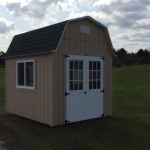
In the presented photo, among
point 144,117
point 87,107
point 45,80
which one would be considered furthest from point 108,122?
point 45,80

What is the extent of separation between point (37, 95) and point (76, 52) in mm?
1869

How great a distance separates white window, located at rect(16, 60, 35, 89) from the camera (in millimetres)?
8421

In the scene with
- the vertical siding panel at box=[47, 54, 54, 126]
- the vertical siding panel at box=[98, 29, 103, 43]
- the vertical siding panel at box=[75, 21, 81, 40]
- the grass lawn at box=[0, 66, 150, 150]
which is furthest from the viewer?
the vertical siding panel at box=[98, 29, 103, 43]

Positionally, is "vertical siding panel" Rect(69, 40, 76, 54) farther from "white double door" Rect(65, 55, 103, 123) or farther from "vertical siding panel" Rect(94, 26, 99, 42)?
"vertical siding panel" Rect(94, 26, 99, 42)

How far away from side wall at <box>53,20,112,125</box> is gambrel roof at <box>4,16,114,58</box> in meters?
0.19

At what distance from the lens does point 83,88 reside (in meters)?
8.24

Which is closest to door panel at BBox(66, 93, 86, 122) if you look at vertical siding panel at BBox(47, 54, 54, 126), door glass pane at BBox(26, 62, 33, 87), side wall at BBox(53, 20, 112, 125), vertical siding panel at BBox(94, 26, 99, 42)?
side wall at BBox(53, 20, 112, 125)

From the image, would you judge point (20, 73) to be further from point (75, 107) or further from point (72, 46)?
point (75, 107)

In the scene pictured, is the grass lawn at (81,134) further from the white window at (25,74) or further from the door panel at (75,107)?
the white window at (25,74)

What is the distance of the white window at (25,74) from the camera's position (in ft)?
27.6

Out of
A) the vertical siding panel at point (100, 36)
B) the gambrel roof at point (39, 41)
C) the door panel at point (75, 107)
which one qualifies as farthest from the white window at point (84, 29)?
the door panel at point (75, 107)

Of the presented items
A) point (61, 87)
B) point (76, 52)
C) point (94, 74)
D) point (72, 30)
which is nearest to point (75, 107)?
point (61, 87)

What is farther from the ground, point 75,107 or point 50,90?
point 50,90

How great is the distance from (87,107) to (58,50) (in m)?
2.18
